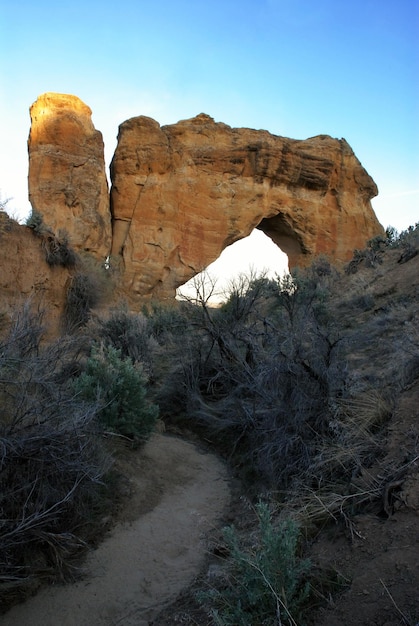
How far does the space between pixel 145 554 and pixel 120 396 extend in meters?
2.71

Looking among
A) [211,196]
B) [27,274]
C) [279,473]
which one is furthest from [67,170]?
[279,473]

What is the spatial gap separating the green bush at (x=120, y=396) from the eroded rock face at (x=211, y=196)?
54.3 feet

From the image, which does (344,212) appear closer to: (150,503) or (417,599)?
(150,503)

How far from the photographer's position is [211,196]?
25.7 m

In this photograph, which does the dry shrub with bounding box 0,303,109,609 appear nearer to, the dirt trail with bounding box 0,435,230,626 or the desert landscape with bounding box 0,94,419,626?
the desert landscape with bounding box 0,94,419,626

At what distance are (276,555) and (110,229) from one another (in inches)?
890

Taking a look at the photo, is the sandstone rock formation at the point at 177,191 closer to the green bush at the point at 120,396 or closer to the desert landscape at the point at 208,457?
the desert landscape at the point at 208,457

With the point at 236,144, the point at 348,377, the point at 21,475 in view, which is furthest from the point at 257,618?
the point at 236,144

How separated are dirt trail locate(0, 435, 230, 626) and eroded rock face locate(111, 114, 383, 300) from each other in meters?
17.7

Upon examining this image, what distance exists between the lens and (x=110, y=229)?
24.1 metres

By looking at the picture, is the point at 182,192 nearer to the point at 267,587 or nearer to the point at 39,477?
the point at 39,477

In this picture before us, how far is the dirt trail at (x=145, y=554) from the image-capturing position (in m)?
3.94

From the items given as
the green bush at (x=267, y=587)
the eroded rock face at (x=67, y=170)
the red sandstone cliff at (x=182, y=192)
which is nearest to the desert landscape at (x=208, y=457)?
the green bush at (x=267, y=587)

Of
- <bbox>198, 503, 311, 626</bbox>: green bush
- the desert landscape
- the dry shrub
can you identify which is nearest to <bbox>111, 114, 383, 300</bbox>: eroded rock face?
the desert landscape
